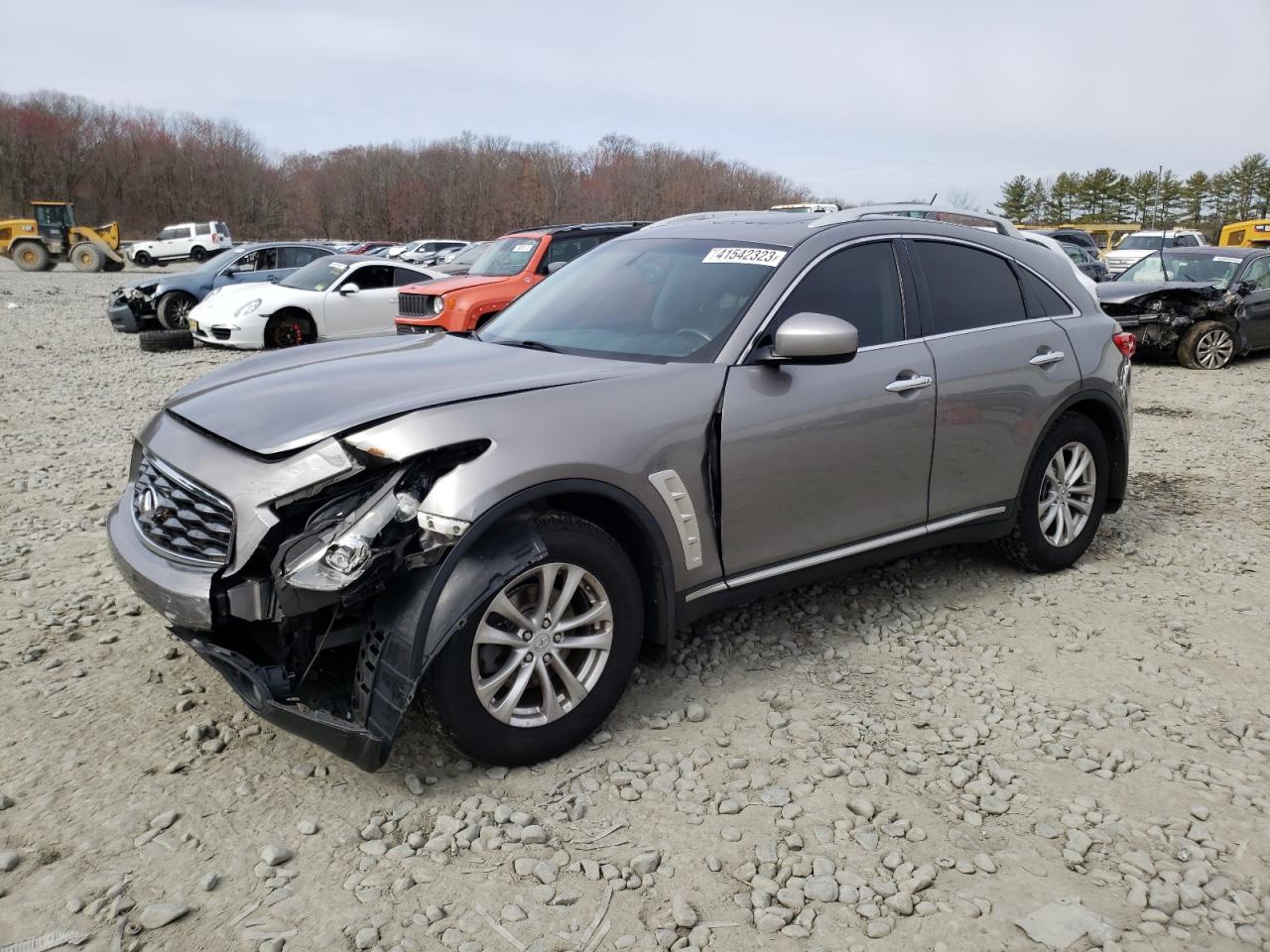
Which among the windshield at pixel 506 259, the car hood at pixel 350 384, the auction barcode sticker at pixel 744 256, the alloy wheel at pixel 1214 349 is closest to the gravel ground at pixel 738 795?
the car hood at pixel 350 384

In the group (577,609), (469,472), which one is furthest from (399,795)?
(469,472)

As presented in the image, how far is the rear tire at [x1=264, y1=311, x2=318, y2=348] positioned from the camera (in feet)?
44.3

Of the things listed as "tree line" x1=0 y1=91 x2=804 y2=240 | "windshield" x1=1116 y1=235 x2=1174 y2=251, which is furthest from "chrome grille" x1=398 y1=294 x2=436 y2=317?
"tree line" x1=0 y1=91 x2=804 y2=240

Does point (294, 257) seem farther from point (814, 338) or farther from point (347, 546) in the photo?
point (347, 546)

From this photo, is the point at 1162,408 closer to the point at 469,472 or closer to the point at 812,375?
the point at 812,375

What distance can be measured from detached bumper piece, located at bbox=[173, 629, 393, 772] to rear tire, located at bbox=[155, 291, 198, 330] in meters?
14.7

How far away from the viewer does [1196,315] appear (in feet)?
41.8

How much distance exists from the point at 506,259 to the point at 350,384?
9.26m

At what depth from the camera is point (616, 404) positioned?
128 inches

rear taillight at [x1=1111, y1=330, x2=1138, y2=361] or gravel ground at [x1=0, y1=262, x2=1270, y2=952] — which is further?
rear taillight at [x1=1111, y1=330, x2=1138, y2=361]

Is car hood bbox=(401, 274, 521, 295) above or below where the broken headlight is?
above

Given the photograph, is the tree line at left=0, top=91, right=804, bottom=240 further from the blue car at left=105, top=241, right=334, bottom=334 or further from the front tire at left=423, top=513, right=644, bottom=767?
the front tire at left=423, top=513, right=644, bottom=767

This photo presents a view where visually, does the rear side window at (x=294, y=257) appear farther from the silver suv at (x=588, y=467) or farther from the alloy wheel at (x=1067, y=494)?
the alloy wheel at (x=1067, y=494)

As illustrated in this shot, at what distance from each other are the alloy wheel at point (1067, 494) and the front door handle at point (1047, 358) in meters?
0.46
